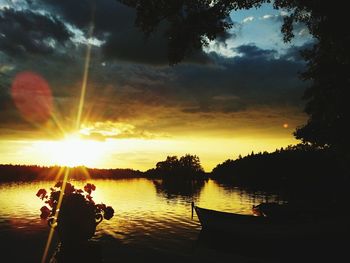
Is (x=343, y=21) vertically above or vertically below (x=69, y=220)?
above

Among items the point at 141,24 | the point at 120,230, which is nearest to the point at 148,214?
the point at 120,230

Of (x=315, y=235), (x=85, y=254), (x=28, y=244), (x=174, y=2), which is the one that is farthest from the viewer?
(x=315, y=235)

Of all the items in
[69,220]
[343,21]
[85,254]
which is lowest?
[85,254]

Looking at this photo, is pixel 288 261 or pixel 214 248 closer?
pixel 288 261

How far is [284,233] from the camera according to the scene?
35.7 meters

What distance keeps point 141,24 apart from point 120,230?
31.8m

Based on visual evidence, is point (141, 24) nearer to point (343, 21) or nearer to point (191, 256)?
point (343, 21)

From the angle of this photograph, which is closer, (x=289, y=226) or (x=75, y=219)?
(x=75, y=219)

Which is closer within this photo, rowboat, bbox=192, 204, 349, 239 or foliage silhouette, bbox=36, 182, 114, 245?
foliage silhouette, bbox=36, 182, 114, 245

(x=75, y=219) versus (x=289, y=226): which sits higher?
(x=75, y=219)

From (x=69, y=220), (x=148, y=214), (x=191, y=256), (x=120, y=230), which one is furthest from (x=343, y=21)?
(x=148, y=214)

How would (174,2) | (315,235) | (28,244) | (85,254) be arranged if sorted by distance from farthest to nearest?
(315,235) → (28,244) → (174,2) → (85,254)

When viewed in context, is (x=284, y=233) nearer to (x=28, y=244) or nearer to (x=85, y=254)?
(x=28, y=244)

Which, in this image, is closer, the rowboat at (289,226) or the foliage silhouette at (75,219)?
the foliage silhouette at (75,219)
